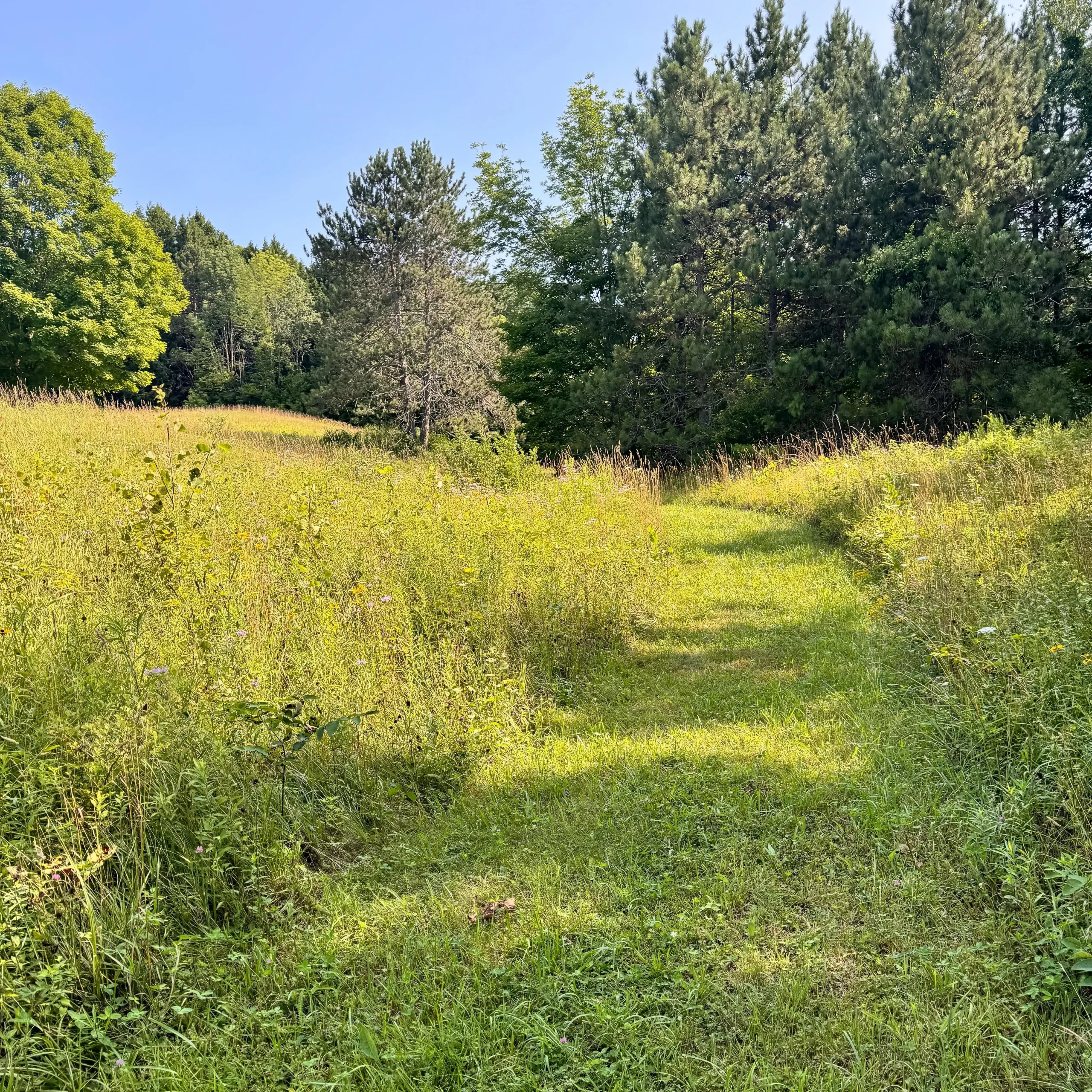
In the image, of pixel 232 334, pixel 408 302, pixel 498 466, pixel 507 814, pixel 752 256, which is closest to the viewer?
pixel 507 814

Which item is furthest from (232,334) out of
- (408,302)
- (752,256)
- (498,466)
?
(498,466)

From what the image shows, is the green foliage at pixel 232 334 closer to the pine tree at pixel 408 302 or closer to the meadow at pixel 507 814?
the pine tree at pixel 408 302

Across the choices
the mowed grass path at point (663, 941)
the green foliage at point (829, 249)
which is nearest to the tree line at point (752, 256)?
the green foliage at point (829, 249)

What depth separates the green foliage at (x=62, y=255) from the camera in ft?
70.8

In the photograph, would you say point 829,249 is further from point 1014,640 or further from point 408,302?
point 1014,640

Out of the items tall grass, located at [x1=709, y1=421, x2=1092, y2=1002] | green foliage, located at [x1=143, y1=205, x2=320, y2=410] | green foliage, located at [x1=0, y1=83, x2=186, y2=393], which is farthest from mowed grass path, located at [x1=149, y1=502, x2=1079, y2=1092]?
green foliage, located at [x1=143, y1=205, x2=320, y2=410]

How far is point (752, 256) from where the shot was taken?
14.7m

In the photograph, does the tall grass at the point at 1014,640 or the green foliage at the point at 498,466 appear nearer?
the tall grass at the point at 1014,640

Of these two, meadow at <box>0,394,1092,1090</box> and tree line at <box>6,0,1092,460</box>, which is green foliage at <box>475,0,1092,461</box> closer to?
tree line at <box>6,0,1092,460</box>

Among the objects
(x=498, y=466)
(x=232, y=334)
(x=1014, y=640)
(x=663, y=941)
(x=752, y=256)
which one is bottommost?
(x=663, y=941)

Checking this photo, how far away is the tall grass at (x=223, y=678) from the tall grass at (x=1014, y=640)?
213 cm

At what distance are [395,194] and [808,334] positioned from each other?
1172 cm

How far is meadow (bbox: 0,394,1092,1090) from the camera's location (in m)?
1.77

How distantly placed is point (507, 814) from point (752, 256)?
14991mm
